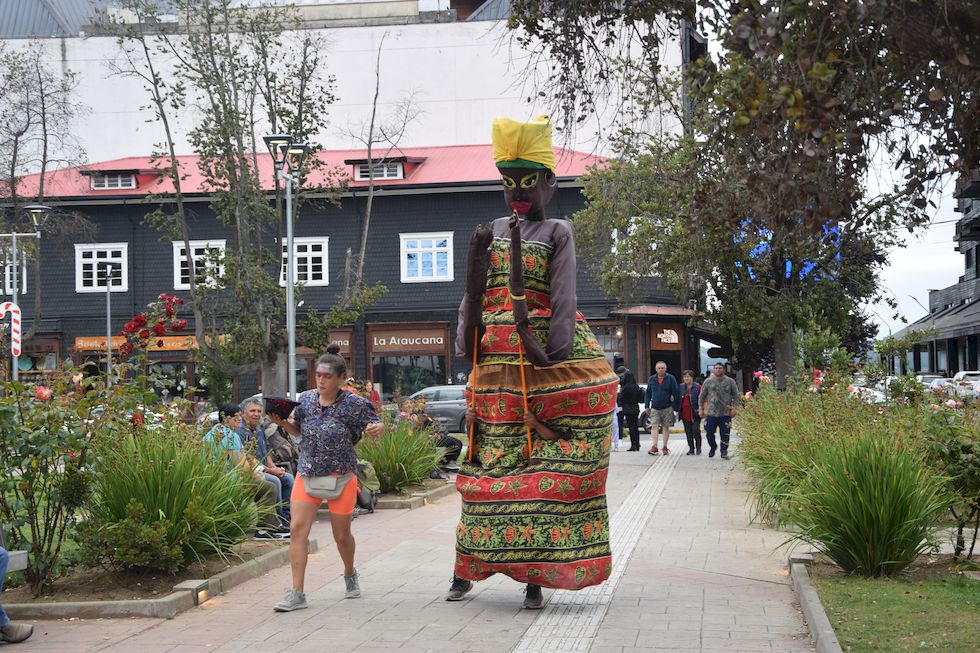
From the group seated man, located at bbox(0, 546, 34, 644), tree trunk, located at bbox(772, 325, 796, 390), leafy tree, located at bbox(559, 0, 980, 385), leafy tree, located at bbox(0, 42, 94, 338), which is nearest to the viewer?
leafy tree, located at bbox(559, 0, 980, 385)

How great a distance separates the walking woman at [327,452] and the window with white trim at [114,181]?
40338 mm

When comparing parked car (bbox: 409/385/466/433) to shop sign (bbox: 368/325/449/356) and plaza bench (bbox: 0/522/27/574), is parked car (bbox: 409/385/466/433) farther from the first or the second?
plaza bench (bbox: 0/522/27/574)

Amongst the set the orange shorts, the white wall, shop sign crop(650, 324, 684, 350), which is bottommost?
the orange shorts

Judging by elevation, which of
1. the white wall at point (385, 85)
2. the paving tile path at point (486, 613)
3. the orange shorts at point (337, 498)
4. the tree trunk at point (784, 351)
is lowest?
the paving tile path at point (486, 613)

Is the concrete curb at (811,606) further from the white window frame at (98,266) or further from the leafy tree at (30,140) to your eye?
the white window frame at (98,266)

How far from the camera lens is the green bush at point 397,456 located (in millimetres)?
14352

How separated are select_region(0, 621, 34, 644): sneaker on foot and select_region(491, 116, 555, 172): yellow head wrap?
379cm

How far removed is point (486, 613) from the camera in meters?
7.20

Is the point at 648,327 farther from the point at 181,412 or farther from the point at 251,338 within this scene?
the point at 181,412

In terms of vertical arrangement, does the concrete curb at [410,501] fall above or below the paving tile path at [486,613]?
below

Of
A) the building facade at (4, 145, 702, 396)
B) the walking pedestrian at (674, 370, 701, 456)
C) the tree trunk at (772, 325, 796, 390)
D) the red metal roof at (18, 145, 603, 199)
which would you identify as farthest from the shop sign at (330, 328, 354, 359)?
the walking pedestrian at (674, 370, 701, 456)

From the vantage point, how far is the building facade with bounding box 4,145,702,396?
4384cm

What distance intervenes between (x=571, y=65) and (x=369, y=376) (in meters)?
37.1

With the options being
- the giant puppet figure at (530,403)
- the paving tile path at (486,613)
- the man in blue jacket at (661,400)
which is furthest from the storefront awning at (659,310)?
the giant puppet figure at (530,403)
